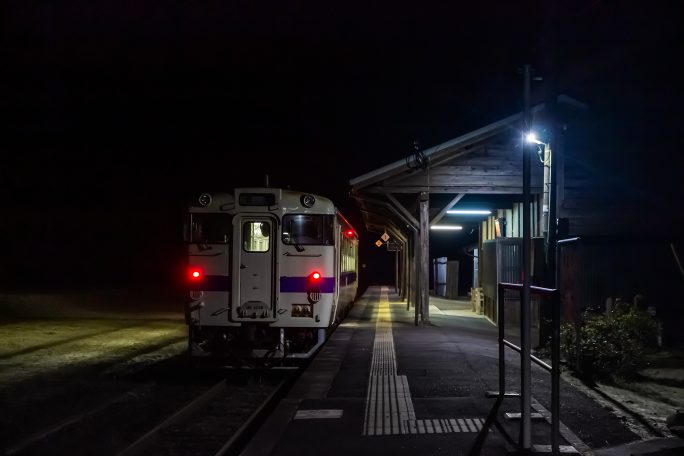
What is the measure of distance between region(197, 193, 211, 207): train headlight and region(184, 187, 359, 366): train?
16 mm

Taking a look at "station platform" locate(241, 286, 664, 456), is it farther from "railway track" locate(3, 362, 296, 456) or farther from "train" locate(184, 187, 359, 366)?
"train" locate(184, 187, 359, 366)

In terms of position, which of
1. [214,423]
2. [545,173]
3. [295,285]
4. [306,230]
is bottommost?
[214,423]

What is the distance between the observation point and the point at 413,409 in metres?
7.39

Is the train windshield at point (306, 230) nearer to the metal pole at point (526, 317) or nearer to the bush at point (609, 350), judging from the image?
the bush at point (609, 350)

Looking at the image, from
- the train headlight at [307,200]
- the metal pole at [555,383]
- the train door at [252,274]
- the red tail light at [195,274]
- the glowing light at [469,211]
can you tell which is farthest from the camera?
the glowing light at [469,211]

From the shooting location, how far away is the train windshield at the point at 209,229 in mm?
10477

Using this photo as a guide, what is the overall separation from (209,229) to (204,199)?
480 mm

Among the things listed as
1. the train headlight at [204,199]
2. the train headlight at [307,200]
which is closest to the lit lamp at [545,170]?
the train headlight at [307,200]

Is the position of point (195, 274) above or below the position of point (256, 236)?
below

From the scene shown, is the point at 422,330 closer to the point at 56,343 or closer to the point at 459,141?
the point at 459,141

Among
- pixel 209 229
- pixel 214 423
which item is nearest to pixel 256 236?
pixel 209 229

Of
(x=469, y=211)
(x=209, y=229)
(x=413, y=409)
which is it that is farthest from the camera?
(x=469, y=211)

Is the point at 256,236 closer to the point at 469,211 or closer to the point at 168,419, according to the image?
the point at 168,419

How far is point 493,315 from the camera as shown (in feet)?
60.9
